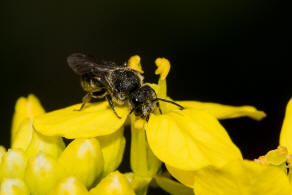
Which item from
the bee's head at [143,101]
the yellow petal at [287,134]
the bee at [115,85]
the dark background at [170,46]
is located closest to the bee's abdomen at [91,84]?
the bee at [115,85]

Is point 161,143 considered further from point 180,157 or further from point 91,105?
point 91,105

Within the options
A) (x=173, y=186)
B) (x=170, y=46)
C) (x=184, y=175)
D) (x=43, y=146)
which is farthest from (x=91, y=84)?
(x=170, y=46)

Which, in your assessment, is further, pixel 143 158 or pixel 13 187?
pixel 143 158

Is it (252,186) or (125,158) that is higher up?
(252,186)

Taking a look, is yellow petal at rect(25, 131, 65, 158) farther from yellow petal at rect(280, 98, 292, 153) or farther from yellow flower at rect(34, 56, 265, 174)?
yellow petal at rect(280, 98, 292, 153)

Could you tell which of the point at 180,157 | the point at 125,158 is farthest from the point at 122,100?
the point at 125,158

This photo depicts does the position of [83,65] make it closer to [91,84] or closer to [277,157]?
[91,84]
